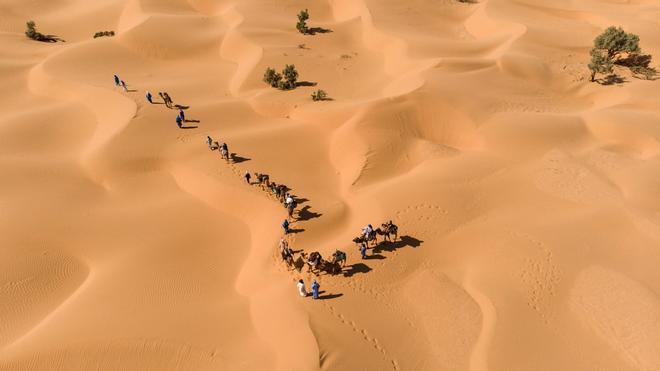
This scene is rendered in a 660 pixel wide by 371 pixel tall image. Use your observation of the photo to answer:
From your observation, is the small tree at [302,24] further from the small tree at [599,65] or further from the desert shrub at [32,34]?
the desert shrub at [32,34]

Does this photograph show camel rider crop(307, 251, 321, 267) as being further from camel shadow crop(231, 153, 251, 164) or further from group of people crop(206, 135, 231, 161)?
group of people crop(206, 135, 231, 161)

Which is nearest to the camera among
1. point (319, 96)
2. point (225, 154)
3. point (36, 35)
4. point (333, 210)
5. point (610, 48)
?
point (333, 210)

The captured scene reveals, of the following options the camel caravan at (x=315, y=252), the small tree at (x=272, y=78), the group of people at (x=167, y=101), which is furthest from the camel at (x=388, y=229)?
the small tree at (x=272, y=78)

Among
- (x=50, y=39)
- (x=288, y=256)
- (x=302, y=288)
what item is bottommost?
(x=302, y=288)

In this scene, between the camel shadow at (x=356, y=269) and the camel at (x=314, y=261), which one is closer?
the camel at (x=314, y=261)

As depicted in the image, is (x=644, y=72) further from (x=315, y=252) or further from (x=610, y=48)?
(x=315, y=252)

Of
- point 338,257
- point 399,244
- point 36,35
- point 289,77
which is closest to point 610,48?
point 289,77
